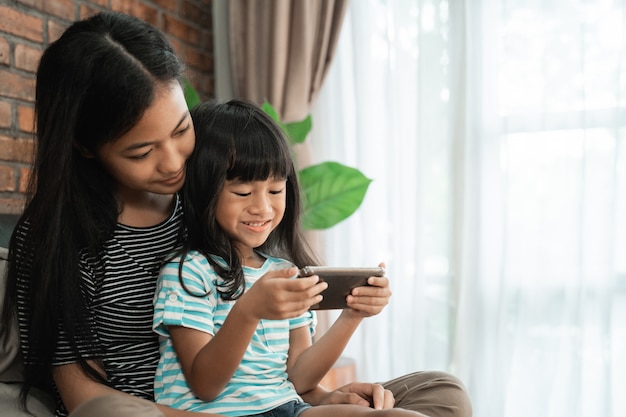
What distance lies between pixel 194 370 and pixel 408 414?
36 centimetres

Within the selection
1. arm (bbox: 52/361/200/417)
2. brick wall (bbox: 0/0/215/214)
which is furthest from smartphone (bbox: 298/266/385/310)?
brick wall (bbox: 0/0/215/214)

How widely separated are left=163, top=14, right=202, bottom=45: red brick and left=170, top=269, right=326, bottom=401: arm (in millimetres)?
1937

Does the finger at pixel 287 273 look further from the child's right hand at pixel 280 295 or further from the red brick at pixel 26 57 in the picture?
the red brick at pixel 26 57

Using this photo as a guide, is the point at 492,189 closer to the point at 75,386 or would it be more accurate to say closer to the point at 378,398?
the point at 378,398

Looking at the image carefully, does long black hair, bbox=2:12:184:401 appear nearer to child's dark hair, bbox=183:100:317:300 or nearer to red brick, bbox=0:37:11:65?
child's dark hair, bbox=183:100:317:300

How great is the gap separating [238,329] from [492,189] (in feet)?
5.59

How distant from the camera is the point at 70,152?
1.29m

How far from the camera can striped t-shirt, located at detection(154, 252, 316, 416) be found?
124cm

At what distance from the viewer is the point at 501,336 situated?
8.64 feet

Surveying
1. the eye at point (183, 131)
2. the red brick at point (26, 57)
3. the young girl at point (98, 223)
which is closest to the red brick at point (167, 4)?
the red brick at point (26, 57)

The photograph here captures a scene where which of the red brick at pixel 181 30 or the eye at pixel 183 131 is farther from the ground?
the red brick at pixel 181 30

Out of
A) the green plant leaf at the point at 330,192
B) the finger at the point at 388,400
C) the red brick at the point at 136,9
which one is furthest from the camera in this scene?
the red brick at the point at 136,9

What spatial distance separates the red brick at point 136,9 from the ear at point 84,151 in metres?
1.37

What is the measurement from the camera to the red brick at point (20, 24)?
2.11 m
